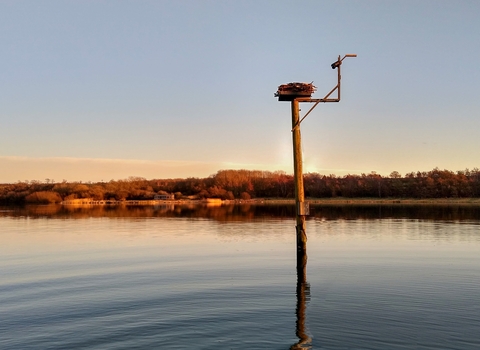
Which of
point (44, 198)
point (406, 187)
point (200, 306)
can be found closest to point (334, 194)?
point (406, 187)

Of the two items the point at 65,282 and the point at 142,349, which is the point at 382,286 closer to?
the point at 142,349

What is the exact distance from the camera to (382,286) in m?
15.2

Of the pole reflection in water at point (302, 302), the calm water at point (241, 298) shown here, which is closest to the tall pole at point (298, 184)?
the pole reflection in water at point (302, 302)

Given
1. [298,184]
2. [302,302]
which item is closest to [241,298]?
[302,302]

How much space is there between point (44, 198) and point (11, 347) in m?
189

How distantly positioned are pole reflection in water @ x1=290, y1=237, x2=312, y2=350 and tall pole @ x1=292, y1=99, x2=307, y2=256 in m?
0.19

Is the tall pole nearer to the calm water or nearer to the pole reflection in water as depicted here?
the pole reflection in water

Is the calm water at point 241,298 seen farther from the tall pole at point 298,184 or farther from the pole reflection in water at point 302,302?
the tall pole at point 298,184

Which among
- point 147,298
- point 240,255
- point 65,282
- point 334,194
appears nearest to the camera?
point 147,298

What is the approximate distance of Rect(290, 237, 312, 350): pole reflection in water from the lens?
31.3 ft

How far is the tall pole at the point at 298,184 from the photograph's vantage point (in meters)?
19.1

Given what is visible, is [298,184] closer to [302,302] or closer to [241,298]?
[241,298]

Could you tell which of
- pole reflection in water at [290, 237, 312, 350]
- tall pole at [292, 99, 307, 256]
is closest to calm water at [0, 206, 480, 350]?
pole reflection in water at [290, 237, 312, 350]

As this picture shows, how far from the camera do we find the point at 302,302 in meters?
13.1
